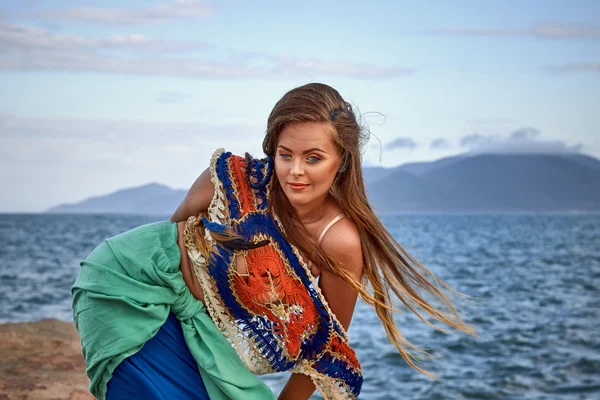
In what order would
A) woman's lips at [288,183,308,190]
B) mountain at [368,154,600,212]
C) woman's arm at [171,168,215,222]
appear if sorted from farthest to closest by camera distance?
mountain at [368,154,600,212], woman's arm at [171,168,215,222], woman's lips at [288,183,308,190]

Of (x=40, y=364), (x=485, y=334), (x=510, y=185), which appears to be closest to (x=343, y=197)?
(x=40, y=364)

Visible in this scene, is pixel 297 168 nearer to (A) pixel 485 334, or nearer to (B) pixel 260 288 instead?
(B) pixel 260 288

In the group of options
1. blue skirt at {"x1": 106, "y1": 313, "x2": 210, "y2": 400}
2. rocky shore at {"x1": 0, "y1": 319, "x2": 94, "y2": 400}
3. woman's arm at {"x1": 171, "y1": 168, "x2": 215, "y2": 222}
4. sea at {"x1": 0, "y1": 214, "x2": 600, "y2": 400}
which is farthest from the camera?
sea at {"x1": 0, "y1": 214, "x2": 600, "y2": 400}

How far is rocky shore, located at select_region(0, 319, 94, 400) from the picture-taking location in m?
4.46

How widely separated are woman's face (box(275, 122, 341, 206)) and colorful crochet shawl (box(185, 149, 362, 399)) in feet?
0.48

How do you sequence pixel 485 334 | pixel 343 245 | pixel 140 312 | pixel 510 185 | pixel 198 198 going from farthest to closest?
pixel 510 185
pixel 485 334
pixel 198 198
pixel 343 245
pixel 140 312

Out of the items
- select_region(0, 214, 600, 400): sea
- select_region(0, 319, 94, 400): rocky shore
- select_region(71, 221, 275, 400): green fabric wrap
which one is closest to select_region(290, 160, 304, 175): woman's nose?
select_region(71, 221, 275, 400): green fabric wrap

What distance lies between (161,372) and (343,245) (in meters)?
0.81

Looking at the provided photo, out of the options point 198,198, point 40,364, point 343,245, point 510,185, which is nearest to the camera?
point 343,245

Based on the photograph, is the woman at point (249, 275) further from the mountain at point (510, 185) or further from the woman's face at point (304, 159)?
the mountain at point (510, 185)

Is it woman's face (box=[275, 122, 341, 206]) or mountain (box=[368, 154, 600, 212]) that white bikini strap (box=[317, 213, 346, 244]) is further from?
mountain (box=[368, 154, 600, 212])

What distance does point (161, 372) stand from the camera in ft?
8.85

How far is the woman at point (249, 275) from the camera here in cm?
268

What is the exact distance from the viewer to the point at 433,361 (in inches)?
383
